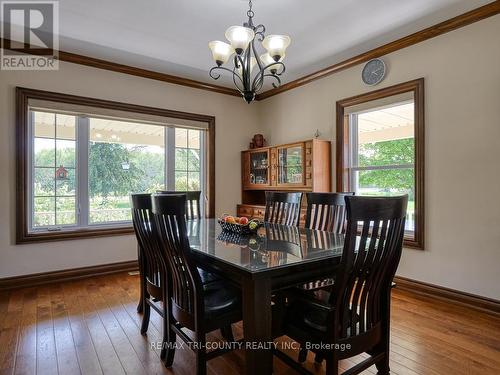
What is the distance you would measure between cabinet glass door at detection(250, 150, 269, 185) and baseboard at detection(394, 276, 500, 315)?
7.20 feet

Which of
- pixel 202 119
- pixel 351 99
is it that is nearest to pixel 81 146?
pixel 202 119

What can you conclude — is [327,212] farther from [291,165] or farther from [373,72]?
[373,72]

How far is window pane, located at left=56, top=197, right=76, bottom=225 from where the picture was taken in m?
3.61

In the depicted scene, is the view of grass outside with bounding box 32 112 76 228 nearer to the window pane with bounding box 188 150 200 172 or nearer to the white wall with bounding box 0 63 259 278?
the white wall with bounding box 0 63 259 278

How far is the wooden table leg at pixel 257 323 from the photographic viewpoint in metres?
1.36

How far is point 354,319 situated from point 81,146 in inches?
142

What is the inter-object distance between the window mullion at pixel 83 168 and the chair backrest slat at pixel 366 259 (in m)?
3.42

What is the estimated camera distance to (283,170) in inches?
165

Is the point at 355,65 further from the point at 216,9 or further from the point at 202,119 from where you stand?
the point at 202,119

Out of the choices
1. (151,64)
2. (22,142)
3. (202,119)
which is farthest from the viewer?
(202,119)

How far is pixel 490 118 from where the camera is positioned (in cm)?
260

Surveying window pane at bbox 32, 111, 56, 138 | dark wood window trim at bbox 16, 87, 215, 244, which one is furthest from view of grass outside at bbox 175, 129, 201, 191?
window pane at bbox 32, 111, 56, 138

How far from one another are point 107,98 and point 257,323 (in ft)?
11.4

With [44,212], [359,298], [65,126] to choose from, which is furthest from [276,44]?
[44,212]
